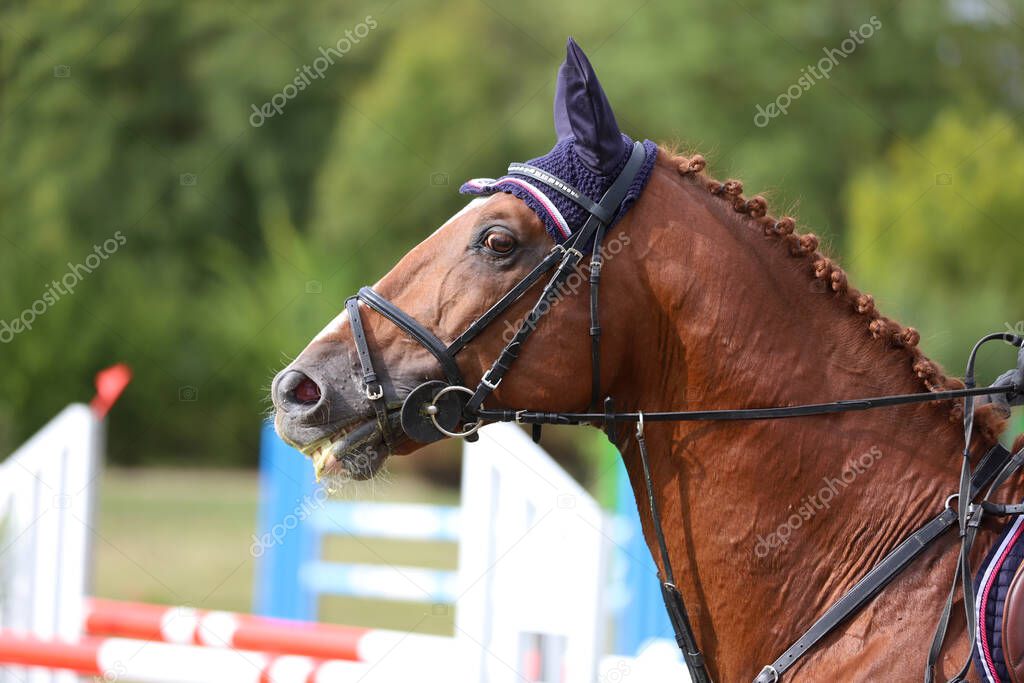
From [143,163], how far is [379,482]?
97.0 feet

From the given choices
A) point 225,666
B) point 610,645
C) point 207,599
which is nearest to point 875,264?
point 610,645

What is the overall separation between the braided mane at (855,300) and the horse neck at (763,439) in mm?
21

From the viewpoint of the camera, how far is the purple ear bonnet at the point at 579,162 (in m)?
2.87

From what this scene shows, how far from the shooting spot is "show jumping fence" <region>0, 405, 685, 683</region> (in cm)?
437

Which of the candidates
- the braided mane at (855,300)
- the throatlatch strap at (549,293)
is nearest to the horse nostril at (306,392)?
the throatlatch strap at (549,293)

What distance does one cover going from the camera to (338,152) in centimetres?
3047

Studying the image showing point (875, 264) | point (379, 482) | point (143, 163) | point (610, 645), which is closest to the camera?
point (379, 482)

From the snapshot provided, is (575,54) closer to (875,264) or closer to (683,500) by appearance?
(683,500)

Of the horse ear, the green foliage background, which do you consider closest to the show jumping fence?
the horse ear

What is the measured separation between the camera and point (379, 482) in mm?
3281

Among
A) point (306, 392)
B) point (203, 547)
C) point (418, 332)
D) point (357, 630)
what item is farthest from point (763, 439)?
point (203, 547)

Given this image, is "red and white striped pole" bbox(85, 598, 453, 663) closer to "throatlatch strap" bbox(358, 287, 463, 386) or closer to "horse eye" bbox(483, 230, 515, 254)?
"throatlatch strap" bbox(358, 287, 463, 386)

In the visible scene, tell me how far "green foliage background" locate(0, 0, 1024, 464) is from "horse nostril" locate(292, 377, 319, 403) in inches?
532

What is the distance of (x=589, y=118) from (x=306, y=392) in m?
1.10
